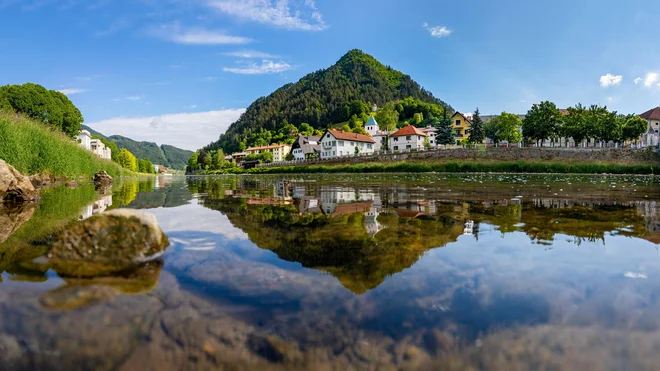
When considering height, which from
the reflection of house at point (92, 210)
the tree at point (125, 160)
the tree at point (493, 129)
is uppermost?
the tree at point (493, 129)

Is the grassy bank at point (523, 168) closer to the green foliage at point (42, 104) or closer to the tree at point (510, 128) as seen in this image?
the tree at point (510, 128)

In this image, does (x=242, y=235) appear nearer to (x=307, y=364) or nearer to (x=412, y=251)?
(x=412, y=251)

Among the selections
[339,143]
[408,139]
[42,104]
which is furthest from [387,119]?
[42,104]

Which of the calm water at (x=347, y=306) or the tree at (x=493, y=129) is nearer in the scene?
the calm water at (x=347, y=306)

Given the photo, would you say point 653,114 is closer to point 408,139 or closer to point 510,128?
point 510,128

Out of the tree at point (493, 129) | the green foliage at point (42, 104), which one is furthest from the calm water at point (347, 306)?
the tree at point (493, 129)

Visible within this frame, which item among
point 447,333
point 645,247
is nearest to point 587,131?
point 645,247

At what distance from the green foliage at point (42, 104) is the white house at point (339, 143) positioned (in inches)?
2321

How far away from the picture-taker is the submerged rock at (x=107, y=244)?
3.93 m

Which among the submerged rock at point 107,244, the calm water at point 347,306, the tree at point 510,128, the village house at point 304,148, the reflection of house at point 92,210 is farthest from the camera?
the village house at point 304,148

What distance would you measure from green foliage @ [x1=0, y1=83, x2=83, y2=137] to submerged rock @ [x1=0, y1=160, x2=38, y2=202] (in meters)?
61.2

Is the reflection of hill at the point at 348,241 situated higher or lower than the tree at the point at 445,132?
lower

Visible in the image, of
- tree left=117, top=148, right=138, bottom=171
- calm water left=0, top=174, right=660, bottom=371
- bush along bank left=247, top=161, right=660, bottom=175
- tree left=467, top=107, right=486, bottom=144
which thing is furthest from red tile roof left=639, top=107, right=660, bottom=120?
tree left=117, top=148, right=138, bottom=171

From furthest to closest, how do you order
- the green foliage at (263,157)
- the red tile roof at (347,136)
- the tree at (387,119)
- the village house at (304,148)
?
the tree at (387,119)
the green foliage at (263,157)
the village house at (304,148)
the red tile roof at (347,136)
